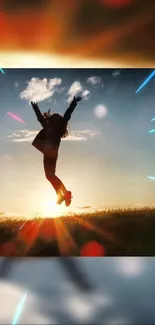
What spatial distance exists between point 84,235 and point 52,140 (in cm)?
102

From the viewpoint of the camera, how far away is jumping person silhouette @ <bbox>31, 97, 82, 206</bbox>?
169 inches

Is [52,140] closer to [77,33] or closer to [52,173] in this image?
[52,173]

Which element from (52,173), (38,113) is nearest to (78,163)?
(52,173)

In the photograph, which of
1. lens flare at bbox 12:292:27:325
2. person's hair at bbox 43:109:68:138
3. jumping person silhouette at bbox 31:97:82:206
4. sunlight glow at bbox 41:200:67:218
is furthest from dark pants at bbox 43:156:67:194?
lens flare at bbox 12:292:27:325

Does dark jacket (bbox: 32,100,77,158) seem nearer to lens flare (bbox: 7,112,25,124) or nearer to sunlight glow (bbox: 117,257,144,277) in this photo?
lens flare (bbox: 7,112,25,124)

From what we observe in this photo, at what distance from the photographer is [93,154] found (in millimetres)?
4289

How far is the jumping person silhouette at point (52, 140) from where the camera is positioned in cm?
429

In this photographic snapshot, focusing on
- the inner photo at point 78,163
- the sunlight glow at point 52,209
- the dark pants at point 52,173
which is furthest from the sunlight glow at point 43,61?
the sunlight glow at point 52,209

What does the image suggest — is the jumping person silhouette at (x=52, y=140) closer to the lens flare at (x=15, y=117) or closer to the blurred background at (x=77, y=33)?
the lens flare at (x=15, y=117)

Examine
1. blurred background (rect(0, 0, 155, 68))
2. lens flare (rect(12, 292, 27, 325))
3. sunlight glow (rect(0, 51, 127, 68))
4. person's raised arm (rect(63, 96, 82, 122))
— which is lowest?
lens flare (rect(12, 292, 27, 325))

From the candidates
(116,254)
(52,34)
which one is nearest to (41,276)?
(116,254)

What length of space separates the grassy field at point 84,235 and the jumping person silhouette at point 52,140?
0.92 feet

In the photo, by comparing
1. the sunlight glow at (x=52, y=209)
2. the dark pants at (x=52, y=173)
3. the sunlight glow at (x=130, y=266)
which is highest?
the dark pants at (x=52, y=173)

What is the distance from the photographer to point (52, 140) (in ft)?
14.2
